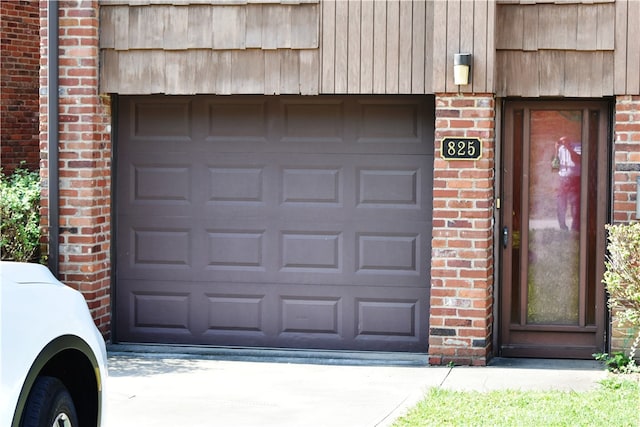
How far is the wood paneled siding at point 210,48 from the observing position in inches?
369

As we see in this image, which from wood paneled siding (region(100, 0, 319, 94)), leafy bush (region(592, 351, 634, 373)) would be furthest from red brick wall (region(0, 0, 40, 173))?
leafy bush (region(592, 351, 634, 373))

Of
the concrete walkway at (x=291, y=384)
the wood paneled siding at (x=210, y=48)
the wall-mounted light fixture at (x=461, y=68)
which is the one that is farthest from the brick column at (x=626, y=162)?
the wood paneled siding at (x=210, y=48)

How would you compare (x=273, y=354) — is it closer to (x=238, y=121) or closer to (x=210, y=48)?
(x=238, y=121)

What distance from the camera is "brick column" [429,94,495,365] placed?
905cm

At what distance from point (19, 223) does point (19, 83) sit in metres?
3.44

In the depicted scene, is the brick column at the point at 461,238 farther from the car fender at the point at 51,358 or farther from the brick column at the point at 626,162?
the car fender at the point at 51,358

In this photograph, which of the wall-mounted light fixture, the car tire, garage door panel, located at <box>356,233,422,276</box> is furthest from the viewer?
garage door panel, located at <box>356,233,422,276</box>

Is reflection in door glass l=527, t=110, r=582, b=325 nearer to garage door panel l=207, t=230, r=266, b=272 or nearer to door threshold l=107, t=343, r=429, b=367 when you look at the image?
door threshold l=107, t=343, r=429, b=367

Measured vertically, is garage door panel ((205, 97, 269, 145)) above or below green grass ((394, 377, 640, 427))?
above

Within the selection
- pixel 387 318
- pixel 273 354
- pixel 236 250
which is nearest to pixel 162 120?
pixel 236 250

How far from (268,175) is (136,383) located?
2309 millimetres

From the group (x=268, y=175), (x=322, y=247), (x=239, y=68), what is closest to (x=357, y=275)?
(x=322, y=247)

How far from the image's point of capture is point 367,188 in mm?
9625

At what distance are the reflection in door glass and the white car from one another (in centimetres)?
487
